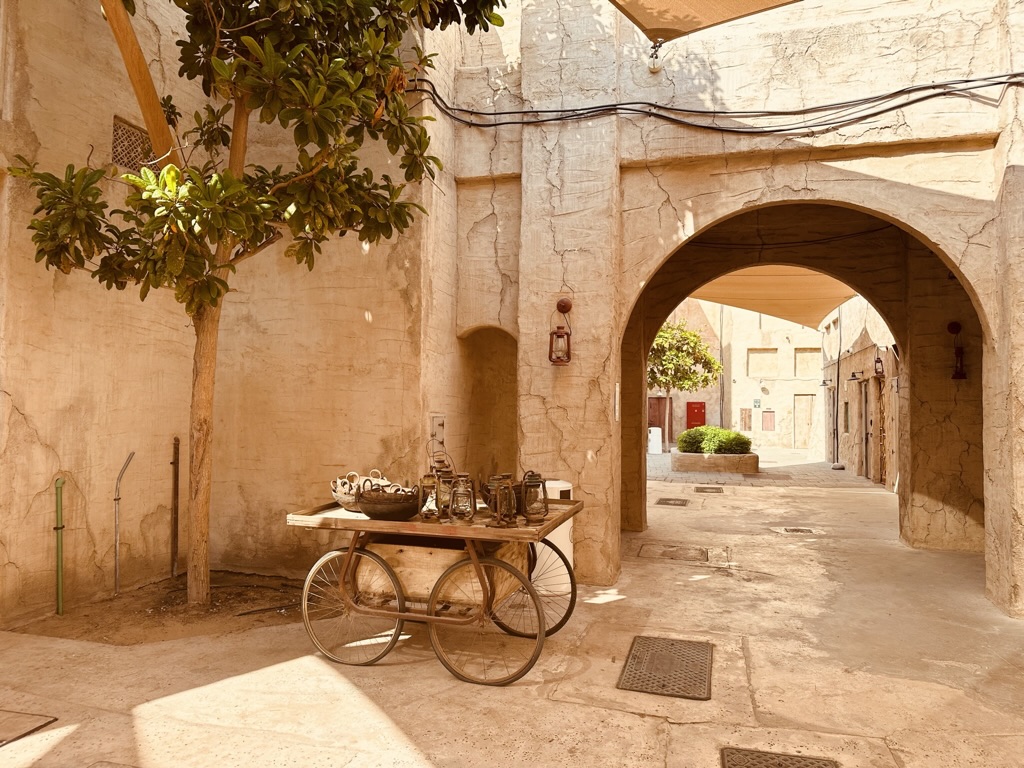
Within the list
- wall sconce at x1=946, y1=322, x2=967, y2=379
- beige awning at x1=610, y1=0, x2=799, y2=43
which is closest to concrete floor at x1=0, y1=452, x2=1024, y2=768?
wall sconce at x1=946, y1=322, x2=967, y2=379

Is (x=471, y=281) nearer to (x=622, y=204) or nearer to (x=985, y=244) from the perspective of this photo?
(x=622, y=204)

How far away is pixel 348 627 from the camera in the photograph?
→ 4.79 metres

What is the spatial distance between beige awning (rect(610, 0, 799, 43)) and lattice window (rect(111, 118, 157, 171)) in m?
4.06

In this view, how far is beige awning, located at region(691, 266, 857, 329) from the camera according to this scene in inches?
413

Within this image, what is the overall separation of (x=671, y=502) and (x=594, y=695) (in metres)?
7.81

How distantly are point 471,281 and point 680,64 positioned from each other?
276 centimetres

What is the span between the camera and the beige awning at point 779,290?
1050 centimetres

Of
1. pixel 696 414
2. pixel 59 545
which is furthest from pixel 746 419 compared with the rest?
pixel 59 545

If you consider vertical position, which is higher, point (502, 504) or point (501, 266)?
point (501, 266)

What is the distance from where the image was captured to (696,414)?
2852 centimetres

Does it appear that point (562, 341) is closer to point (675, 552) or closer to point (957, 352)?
point (675, 552)

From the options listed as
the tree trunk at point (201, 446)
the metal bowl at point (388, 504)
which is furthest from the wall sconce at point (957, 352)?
the tree trunk at point (201, 446)

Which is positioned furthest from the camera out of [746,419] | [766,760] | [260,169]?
[746,419]

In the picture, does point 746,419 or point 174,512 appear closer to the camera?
point 174,512
